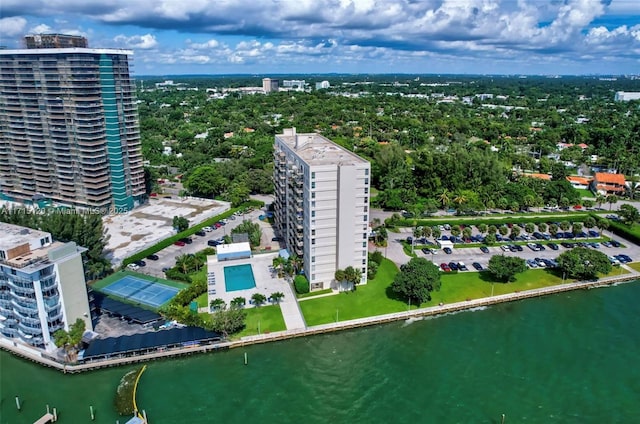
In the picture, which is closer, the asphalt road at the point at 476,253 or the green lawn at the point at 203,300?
the green lawn at the point at 203,300

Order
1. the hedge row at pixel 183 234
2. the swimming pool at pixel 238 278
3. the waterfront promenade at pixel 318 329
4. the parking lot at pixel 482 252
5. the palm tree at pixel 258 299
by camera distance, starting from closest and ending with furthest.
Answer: the waterfront promenade at pixel 318 329, the palm tree at pixel 258 299, the swimming pool at pixel 238 278, the hedge row at pixel 183 234, the parking lot at pixel 482 252

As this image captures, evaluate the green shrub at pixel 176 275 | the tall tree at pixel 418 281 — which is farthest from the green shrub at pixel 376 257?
the green shrub at pixel 176 275

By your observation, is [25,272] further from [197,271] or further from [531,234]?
[531,234]

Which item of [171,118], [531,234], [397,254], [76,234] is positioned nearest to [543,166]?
[531,234]

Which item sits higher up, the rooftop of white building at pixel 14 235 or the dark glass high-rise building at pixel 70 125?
the dark glass high-rise building at pixel 70 125

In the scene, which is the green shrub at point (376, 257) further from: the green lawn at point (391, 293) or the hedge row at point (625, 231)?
the hedge row at point (625, 231)

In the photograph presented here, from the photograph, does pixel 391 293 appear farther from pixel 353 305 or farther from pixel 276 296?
pixel 276 296
